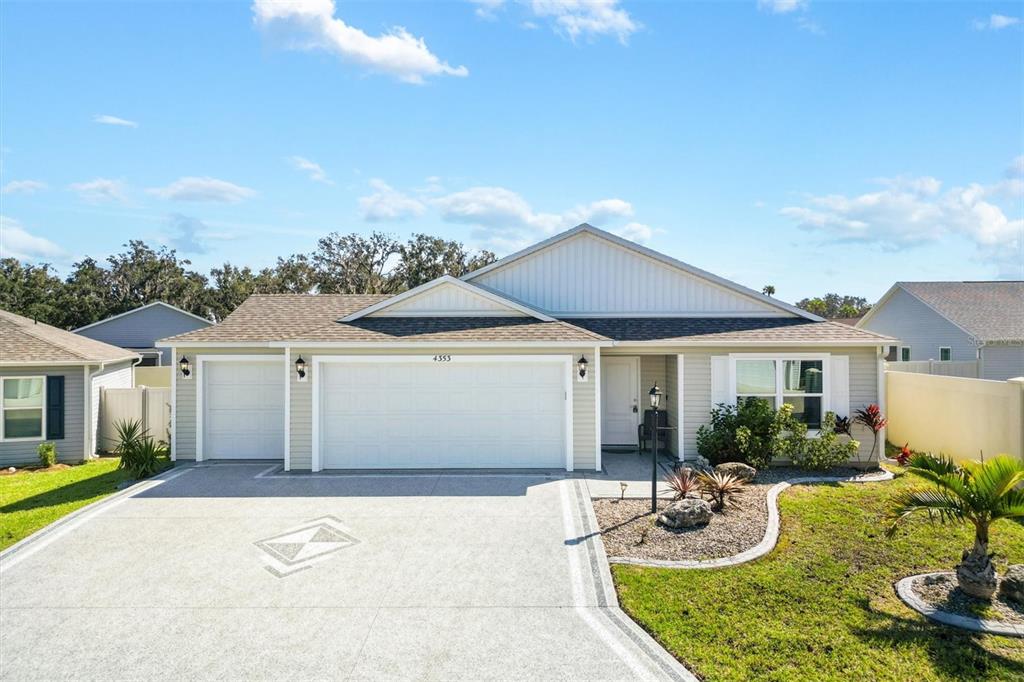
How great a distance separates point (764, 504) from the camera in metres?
8.44

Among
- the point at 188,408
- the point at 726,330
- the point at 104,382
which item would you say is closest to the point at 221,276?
the point at 104,382

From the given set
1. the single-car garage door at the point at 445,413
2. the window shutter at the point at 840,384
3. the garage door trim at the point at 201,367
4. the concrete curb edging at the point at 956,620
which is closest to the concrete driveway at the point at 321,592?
the single-car garage door at the point at 445,413

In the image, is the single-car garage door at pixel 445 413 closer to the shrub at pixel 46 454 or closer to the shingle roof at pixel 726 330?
the shingle roof at pixel 726 330

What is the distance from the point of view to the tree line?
39.3m

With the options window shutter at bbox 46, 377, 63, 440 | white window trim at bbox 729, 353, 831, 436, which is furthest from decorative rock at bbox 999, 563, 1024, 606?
window shutter at bbox 46, 377, 63, 440

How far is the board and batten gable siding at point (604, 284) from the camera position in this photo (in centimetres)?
1315

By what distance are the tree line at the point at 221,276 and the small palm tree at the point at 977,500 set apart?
39.4 m

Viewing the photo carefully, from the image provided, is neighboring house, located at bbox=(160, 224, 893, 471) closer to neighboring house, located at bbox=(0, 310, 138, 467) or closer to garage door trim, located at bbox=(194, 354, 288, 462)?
garage door trim, located at bbox=(194, 354, 288, 462)

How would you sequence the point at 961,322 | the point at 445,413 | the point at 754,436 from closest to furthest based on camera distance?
the point at 754,436 < the point at 445,413 < the point at 961,322

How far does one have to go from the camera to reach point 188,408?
11.5 metres

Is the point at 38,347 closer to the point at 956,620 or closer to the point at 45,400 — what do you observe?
the point at 45,400

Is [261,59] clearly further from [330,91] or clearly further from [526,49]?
[526,49]

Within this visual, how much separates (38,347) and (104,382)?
1.64 metres

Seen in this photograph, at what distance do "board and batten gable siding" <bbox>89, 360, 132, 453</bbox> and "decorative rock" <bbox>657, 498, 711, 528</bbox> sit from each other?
14.0m
